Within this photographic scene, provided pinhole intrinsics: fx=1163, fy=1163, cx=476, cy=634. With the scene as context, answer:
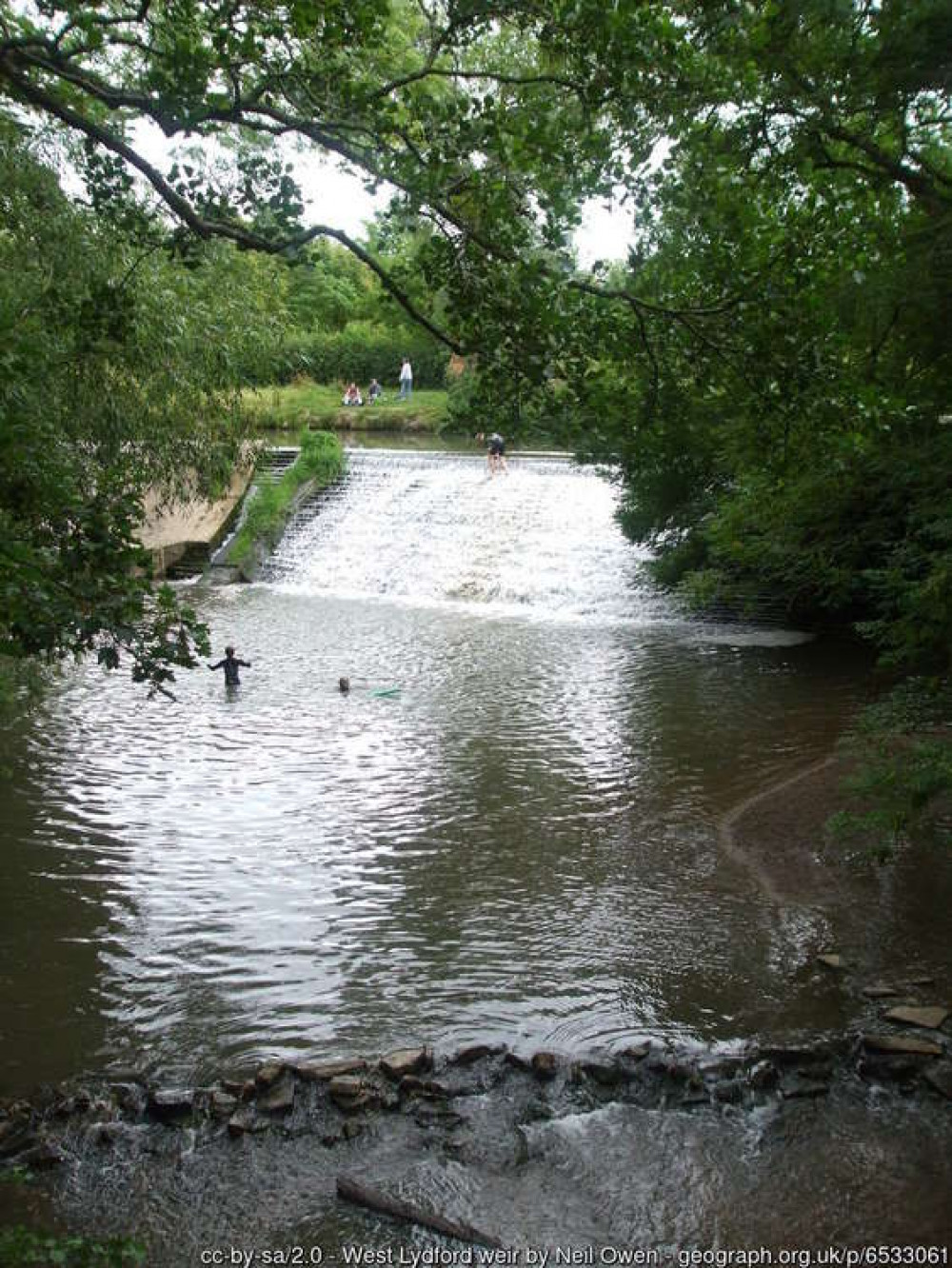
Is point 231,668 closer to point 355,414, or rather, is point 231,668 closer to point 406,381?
point 355,414

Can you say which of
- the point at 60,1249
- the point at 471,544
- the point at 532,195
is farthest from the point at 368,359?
the point at 60,1249

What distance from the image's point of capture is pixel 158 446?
1167 cm

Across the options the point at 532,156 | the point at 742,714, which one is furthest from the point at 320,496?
the point at 532,156

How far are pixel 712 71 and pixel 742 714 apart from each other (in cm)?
890

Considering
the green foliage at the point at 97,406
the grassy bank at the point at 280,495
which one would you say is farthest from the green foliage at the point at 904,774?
the grassy bank at the point at 280,495

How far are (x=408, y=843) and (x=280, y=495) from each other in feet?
52.6

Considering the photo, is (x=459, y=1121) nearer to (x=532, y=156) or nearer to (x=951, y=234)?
(x=532, y=156)

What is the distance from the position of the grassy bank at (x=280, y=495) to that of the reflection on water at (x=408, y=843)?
4.40 metres

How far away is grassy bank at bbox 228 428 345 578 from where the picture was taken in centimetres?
2266

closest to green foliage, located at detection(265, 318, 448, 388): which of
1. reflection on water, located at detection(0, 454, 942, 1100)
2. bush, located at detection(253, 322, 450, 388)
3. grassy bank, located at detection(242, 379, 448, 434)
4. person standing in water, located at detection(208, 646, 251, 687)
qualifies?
bush, located at detection(253, 322, 450, 388)

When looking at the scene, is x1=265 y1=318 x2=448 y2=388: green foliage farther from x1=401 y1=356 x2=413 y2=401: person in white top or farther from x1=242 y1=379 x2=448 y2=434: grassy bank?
x1=242 y1=379 x2=448 y2=434: grassy bank

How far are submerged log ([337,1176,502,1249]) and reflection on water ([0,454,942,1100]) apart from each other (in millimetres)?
1240

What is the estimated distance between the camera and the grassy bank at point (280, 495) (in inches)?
892

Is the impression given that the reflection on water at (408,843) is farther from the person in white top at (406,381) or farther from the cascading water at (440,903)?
the person in white top at (406,381)
